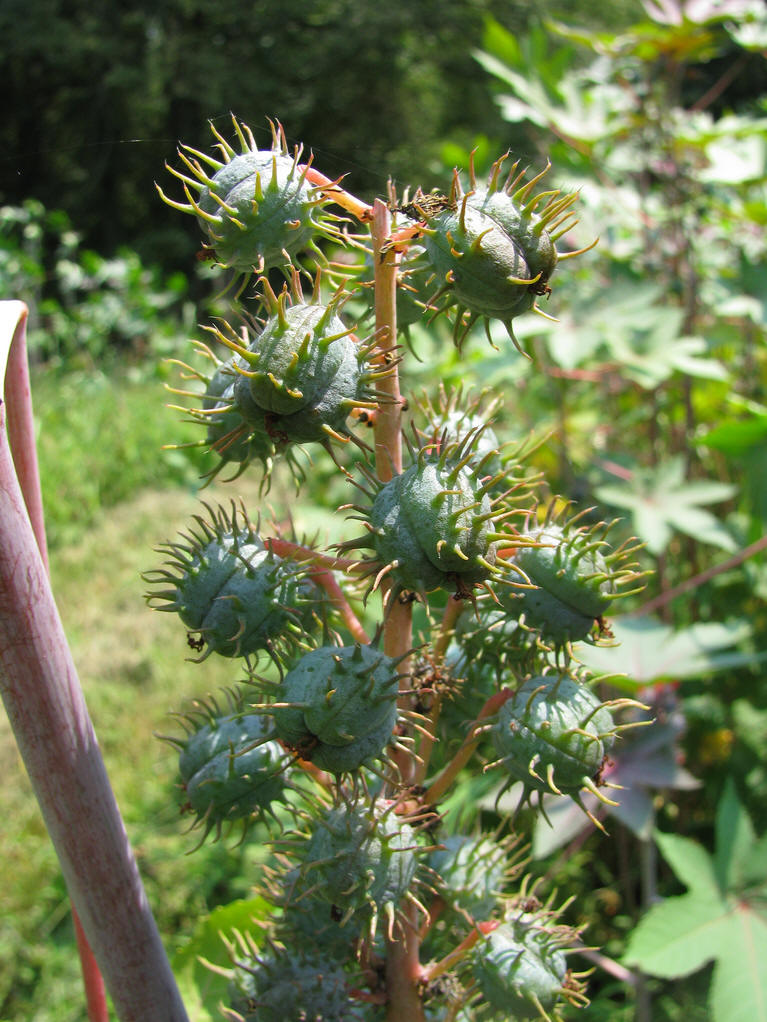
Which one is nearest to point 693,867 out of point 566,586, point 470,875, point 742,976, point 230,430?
point 742,976

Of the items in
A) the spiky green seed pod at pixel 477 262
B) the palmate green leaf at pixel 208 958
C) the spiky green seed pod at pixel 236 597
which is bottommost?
the palmate green leaf at pixel 208 958

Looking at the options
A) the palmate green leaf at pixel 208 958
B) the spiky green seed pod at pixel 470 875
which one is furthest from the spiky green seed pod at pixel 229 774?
the palmate green leaf at pixel 208 958

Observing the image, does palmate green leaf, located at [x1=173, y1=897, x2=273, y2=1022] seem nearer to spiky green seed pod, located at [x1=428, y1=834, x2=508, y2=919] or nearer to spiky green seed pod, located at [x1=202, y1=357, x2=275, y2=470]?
spiky green seed pod, located at [x1=428, y1=834, x2=508, y2=919]

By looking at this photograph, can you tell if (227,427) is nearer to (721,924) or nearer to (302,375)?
(302,375)

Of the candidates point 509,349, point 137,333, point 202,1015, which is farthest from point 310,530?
point 137,333

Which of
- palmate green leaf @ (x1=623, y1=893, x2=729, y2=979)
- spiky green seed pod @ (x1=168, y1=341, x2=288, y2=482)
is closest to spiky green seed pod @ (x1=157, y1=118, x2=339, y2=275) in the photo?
spiky green seed pod @ (x1=168, y1=341, x2=288, y2=482)

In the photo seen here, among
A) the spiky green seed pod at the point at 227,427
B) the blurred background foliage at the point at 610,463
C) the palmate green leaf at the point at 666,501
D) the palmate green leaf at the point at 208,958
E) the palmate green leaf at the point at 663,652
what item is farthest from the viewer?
the palmate green leaf at the point at 666,501

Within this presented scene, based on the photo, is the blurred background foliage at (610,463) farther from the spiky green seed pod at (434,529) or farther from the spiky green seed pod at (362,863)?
the spiky green seed pod at (362,863)
